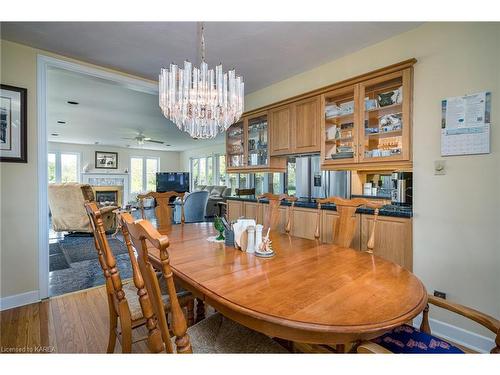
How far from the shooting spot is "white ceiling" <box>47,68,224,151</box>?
350cm

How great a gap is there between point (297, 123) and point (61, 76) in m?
3.09

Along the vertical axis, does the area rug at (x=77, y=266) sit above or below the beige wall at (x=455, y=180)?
below

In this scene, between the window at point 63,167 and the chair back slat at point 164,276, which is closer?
the chair back slat at point 164,276

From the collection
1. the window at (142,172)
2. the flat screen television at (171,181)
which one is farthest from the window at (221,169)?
the window at (142,172)

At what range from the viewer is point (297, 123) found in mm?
2986

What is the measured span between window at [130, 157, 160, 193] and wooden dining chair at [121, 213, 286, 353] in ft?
31.6

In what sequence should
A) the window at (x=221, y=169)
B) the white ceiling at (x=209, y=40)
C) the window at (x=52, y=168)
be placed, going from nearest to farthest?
A: the white ceiling at (x=209, y=40), the window at (x=52, y=168), the window at (x=221, y=169)

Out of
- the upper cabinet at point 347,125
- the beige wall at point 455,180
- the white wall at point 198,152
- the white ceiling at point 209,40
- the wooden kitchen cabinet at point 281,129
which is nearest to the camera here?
the beige wall at point 455,180

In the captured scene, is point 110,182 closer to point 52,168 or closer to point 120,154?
point 120,154

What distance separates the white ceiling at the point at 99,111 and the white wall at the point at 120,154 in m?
0.68

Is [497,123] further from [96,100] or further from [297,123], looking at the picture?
[96,100]

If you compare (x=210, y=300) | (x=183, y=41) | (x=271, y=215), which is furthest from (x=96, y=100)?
(x=210, y=300)

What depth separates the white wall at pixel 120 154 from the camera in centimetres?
851

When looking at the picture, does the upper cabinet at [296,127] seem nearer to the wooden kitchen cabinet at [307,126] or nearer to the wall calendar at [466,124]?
the wooden kitchen cabinet at [307,126]
